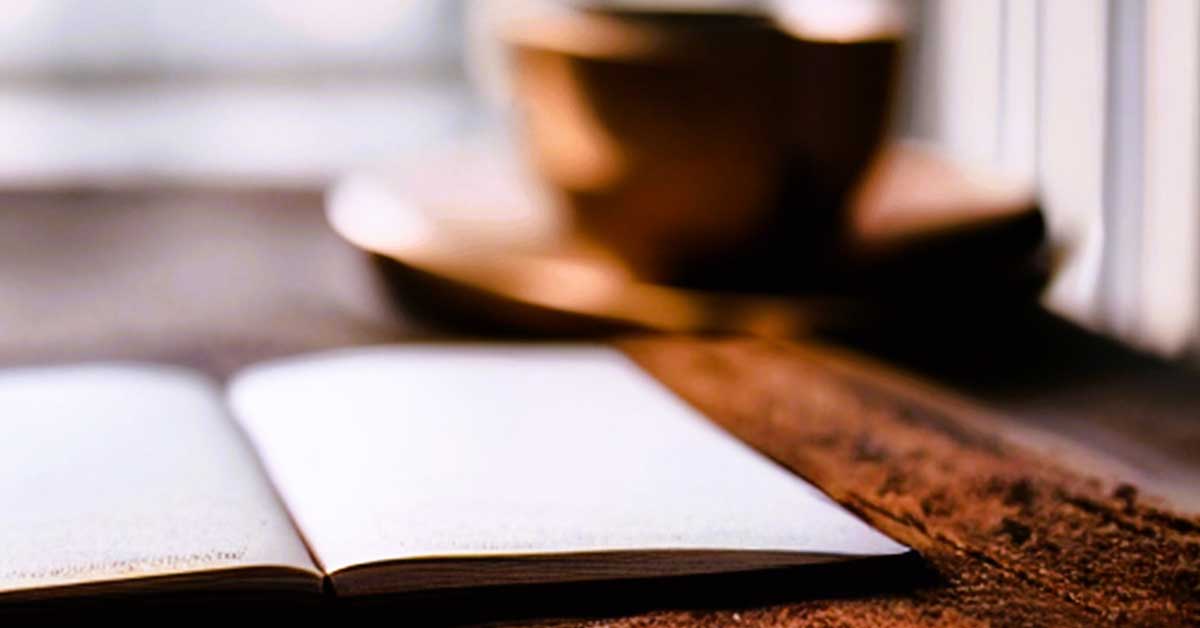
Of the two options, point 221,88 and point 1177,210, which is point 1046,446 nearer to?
point 1177,210

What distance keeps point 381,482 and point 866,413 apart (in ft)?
0.81

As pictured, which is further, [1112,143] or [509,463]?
[1112,143]

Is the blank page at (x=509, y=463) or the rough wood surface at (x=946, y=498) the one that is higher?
the blank page at (x=509, y=463)

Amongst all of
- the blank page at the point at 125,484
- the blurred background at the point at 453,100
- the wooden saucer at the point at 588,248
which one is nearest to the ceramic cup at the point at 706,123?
the wooden saucer at the point at 588,248

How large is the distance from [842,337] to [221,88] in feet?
3.84

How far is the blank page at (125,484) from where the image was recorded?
539 millimetres

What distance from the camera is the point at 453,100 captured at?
1901 mm

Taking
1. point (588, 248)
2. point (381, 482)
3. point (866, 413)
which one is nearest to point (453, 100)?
point (588, 248)

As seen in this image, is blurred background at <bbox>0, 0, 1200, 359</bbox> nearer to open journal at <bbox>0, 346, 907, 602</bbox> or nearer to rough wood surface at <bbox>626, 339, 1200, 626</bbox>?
rough wood surface at <bbox>626, 339, 1200, 626</bbox>

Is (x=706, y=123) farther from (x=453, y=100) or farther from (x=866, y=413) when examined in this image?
(x=453, y=100)

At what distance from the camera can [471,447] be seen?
691 millimetres

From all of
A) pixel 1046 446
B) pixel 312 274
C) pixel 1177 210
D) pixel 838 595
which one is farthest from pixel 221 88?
pixel 838 595

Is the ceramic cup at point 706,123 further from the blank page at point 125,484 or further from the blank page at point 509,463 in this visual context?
the blank page at point 125,484

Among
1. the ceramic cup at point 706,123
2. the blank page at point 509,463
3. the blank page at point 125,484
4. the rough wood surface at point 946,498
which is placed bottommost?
the rough wood surface at point 946,498
